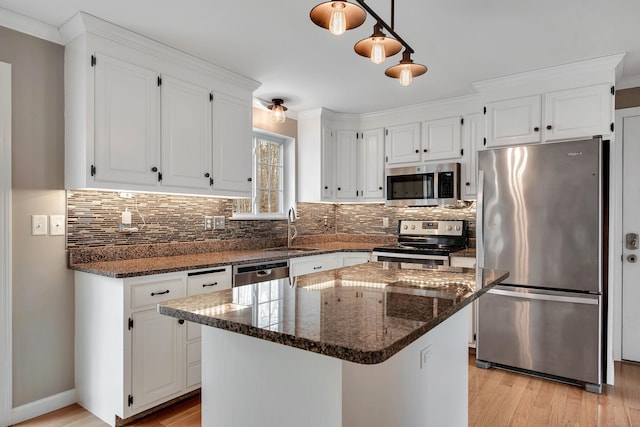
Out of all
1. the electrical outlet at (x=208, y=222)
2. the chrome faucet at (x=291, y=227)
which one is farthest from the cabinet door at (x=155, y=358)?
the chrome faucet at (x=291, y=227)

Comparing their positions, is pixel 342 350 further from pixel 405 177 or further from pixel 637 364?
pixel 637 364

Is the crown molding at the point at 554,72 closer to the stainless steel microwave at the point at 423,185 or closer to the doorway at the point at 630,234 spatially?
the doorway at the point at 630,234

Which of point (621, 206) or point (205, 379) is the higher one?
point (621, 206)

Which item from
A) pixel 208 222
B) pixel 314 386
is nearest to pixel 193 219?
pixel 208 222

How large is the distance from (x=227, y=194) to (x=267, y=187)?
102 centimetres

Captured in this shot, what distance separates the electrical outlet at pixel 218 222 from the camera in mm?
3429

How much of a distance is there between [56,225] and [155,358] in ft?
3.39

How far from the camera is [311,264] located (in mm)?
3586

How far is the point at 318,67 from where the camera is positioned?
301cm

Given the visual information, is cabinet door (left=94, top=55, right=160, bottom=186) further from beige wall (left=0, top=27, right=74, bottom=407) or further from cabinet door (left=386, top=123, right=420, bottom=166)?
cabinet door (left=386, top=123, right=420, bottom=166)

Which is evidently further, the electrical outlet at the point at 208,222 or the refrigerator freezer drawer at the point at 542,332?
the electrical outlet at the point at 208,222

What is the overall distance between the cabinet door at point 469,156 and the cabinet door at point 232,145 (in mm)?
2056

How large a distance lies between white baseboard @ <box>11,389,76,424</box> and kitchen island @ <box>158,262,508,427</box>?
165 centimetres

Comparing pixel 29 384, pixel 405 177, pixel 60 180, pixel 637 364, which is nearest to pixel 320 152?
pixel 405 177
